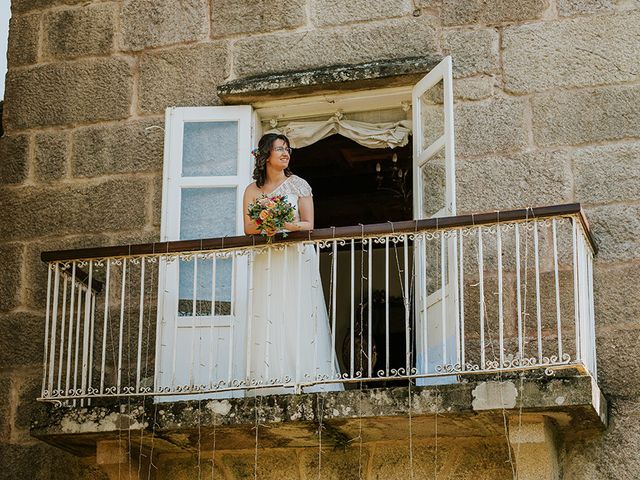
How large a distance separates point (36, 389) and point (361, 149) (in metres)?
3.43

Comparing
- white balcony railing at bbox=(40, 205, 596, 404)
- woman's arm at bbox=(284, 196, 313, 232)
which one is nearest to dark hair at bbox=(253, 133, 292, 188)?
woman's arm at bbox=(284, 196, 313, 232)

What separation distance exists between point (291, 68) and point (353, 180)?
318 centimetres

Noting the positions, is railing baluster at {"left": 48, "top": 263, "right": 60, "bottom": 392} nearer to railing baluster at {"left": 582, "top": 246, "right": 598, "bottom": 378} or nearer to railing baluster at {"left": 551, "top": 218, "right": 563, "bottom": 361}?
railing baluster at {"left": 551, "top": 218, "right": 563, "bottom": 361}

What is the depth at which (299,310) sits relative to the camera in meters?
8.00

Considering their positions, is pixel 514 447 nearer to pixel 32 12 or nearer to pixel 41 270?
pixel 41 270

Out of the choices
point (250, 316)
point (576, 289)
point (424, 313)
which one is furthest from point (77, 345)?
point (576, 289)

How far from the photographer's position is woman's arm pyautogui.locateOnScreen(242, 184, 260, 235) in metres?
8.21

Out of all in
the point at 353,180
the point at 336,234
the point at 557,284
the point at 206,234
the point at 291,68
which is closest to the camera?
the point at 557,284

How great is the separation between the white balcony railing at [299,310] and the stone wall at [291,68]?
0.25m

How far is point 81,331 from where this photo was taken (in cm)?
893

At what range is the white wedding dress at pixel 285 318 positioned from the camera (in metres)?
8.08

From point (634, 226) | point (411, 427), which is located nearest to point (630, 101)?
point (634, 226)

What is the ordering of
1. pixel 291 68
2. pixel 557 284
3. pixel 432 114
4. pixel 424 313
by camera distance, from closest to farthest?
pixel 557 284 → pixel 424 313 → pixel 432 114 → pixel 291 68

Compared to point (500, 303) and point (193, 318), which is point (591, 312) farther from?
point (193, 318)
